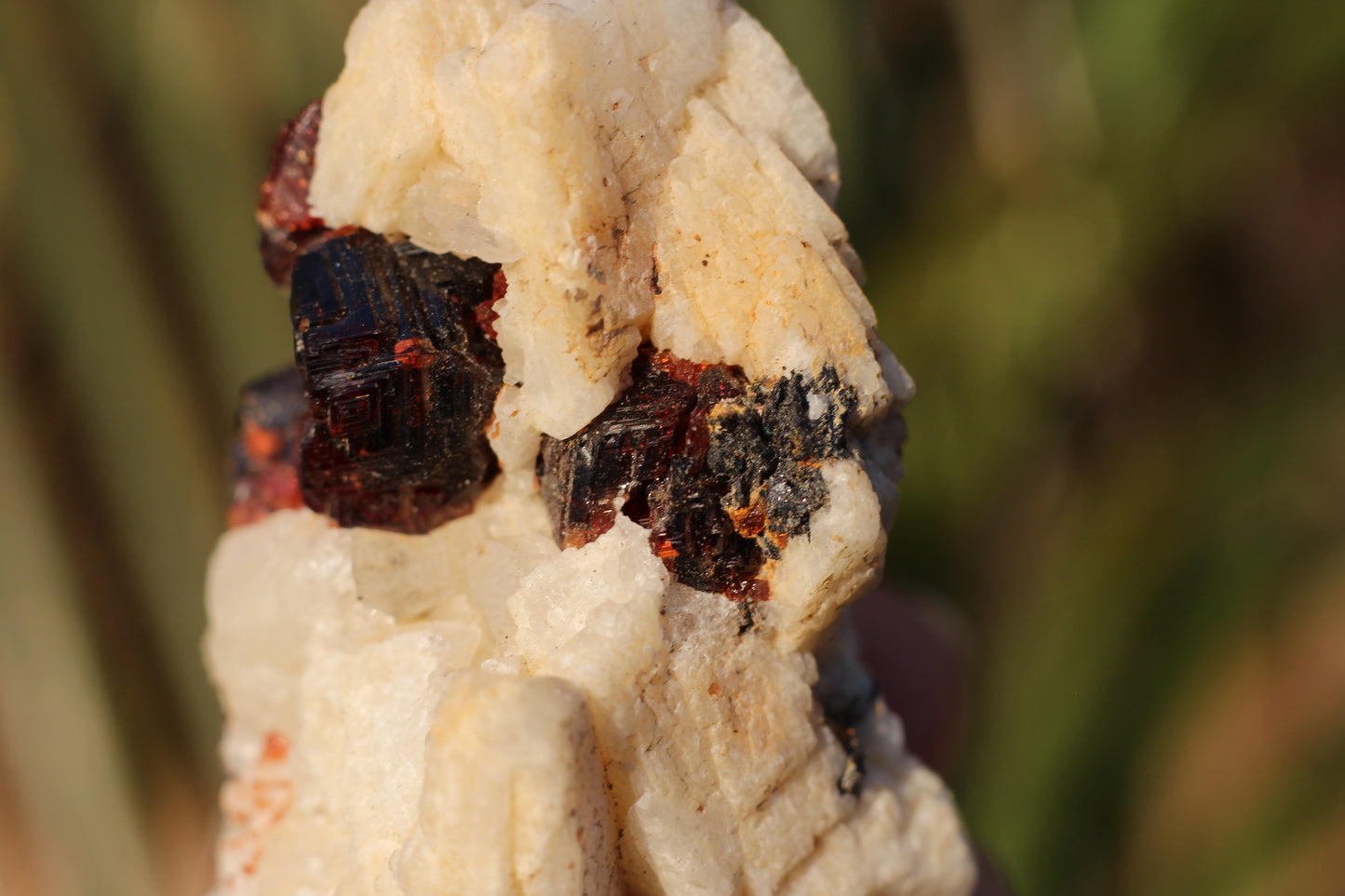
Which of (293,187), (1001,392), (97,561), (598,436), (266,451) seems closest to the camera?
(598,436)

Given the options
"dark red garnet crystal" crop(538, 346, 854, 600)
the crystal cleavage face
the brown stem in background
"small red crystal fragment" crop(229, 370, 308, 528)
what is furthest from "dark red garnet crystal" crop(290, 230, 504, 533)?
the brown stem in background

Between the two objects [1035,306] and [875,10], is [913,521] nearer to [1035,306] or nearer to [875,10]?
[1035,306]

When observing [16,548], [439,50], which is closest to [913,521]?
[439,50]

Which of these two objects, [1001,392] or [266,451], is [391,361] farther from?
[1001,392]

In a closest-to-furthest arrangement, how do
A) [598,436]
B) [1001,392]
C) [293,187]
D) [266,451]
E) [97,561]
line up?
[598,436], [293,187], [266,451], [1001,392], [97,561]

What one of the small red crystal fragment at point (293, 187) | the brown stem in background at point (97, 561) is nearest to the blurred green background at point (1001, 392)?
the brown stem in background at point (97, 561)

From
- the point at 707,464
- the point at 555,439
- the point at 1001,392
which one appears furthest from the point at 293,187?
the point at 1001,392

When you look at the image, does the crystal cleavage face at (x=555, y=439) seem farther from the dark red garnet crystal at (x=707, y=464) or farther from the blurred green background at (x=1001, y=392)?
the blurred green background at (x=1001, y=392)
